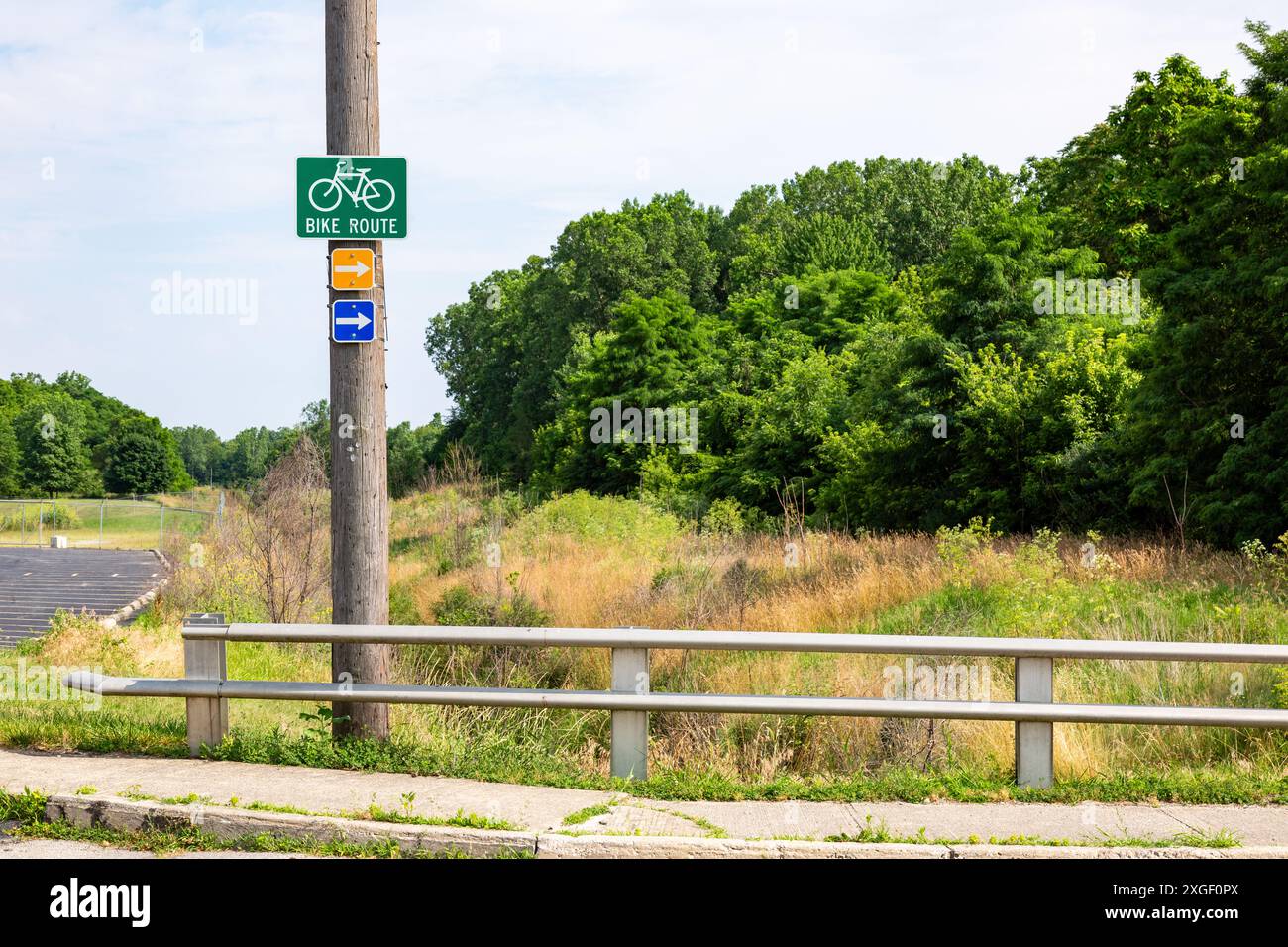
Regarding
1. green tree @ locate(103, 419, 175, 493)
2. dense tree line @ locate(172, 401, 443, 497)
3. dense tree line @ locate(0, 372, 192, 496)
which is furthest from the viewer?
green tree @ locate(103, 419, 175, 493)

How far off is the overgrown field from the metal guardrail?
0.33 metres

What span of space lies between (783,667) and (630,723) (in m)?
3.95

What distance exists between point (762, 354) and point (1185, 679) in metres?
38.7

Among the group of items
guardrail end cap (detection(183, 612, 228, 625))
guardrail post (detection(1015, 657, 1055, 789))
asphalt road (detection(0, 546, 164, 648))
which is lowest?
asphalt road (detection(0, 546, 164, 648))

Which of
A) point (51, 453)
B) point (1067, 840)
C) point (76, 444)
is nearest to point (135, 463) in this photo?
point (76, 444)

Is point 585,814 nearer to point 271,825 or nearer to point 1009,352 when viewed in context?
point 271,825

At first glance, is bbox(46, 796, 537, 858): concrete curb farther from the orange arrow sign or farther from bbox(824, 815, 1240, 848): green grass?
the orange arrow sign

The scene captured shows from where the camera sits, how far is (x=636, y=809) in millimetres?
6062

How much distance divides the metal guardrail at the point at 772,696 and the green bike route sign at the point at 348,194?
2.56 m

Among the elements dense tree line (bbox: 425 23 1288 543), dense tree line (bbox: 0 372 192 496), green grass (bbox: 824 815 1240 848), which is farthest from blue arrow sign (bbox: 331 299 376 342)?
dense tree line (bbox: 0 372 192 496)

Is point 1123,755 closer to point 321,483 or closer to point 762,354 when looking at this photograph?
point 321,483

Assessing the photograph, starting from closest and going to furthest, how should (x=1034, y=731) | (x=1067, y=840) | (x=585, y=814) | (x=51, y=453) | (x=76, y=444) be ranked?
(x=1067, y=840)
(x=585, y=814)
(x=1034, y=731)
(x=51, y=453)
(x=76, y=444)

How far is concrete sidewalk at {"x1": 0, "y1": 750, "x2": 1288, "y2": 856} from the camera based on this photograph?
18.7 ft

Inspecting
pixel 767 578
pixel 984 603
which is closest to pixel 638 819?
pixel 984 603
